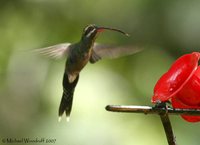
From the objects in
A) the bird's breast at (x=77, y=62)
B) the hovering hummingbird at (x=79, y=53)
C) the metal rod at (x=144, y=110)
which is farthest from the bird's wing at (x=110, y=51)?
the metal rod at (x=144, y=110)

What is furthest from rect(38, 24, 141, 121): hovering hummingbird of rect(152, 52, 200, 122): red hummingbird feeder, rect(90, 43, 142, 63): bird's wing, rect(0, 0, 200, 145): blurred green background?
rect(152, 52, 200, 122): red hummingbird feeder

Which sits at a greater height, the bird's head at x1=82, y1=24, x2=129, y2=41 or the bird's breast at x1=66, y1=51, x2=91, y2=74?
the bird's head at x1=82, y1=24, x2=129, y2=41

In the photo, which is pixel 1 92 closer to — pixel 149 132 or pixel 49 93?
pixel 49 93

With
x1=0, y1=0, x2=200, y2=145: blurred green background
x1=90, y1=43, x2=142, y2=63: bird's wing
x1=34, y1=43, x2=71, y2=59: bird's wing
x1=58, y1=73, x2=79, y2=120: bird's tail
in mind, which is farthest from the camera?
x1=0, y1=0, x2=200, y2=145: blurred green background

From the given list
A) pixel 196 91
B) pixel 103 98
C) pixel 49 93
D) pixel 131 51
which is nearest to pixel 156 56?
pixel 103 98

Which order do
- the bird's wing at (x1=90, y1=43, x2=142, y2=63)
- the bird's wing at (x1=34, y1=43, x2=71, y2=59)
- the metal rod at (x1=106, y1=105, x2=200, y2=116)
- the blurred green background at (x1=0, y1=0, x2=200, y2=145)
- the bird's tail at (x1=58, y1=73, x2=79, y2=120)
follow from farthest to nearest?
the blurred green background at (x1=0, y1=0, x2=200, y2=145) < the bird's tail at (x1=58, y1=73, x2=79, y2=120) < the bird's wing at (x1=34, y1=43, x2=71, y2=59) < the bird's wing at (x1=90, y1=43, x2=142, y2=63) < the metal rod at (x1=106, y1=105, x2=200, y2=116)

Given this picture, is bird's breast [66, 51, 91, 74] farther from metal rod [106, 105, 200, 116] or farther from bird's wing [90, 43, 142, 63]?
metal rod [106, 105, 200, 116]

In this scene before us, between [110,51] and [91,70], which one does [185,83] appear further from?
[91,70]

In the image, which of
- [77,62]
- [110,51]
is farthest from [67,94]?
[110,51]
